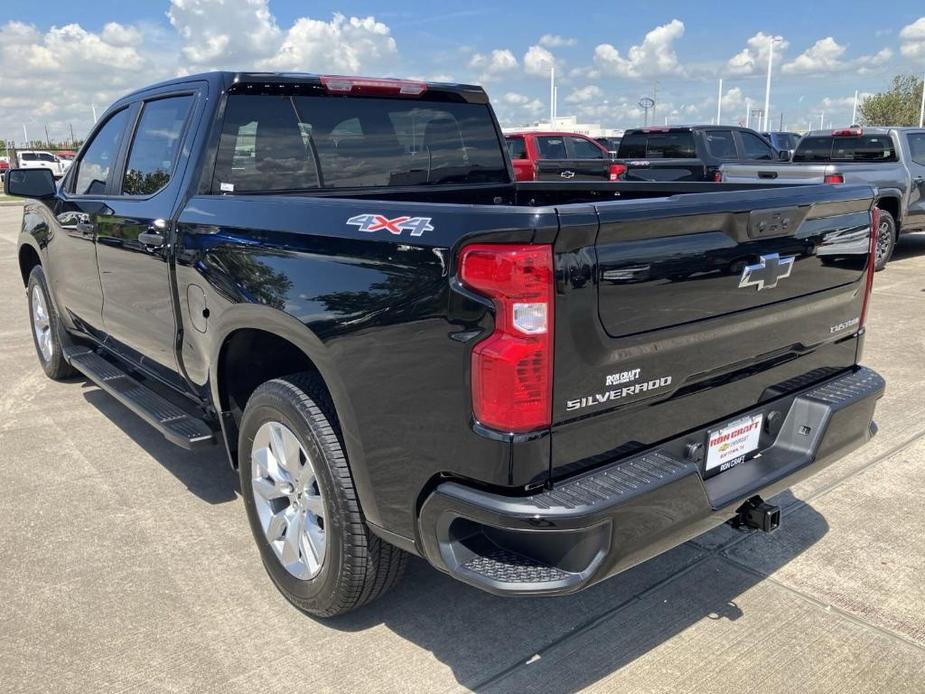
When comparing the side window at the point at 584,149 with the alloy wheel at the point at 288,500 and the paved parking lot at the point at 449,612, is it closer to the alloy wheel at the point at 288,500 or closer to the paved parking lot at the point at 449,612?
the paved parking lot at the point at 449,612

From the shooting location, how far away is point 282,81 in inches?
140

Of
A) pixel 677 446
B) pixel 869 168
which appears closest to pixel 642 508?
pixel 677 446

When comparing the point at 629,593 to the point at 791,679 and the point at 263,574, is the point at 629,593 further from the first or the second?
the point at 263,574

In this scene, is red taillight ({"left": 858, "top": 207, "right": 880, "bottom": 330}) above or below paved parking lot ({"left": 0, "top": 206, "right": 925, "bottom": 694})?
above

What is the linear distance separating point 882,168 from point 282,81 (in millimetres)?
9093

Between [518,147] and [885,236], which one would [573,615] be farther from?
[518,147]

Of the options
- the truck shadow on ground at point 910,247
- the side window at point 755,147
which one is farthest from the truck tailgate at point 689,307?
the side window at point 755,147

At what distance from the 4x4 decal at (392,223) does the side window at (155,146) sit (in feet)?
5.25

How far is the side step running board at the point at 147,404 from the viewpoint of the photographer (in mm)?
3471

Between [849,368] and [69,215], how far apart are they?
4.23 m

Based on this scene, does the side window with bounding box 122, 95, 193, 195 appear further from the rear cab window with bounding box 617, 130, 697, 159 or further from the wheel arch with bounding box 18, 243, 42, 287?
the rear cab window with bounding box 617, 130, 697, 159

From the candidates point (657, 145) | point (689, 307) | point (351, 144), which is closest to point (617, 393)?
point (689, 307)

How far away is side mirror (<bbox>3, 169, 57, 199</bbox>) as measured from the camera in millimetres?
4762

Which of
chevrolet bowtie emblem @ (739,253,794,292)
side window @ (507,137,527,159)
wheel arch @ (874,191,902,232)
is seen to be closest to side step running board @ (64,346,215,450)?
chevrolet bowtie emblem @ (739,253,794,292)
